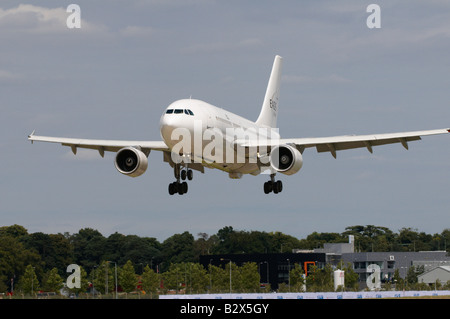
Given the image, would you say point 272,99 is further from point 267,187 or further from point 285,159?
point 285,159

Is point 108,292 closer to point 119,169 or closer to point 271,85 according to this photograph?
point 271,85

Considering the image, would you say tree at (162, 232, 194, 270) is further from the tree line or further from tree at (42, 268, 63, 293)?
tree at (42, 268, 63, 293)

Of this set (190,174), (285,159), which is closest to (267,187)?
(285,159)

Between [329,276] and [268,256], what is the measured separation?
20.2 m

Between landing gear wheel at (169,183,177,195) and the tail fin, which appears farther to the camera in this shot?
the tail fin

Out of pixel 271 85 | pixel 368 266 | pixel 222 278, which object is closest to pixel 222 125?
pixel 271 85

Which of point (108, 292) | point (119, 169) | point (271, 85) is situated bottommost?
point (108, 292)

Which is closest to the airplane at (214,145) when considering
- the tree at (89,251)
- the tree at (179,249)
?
the tree at (179,249)

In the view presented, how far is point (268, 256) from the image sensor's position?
576 feet

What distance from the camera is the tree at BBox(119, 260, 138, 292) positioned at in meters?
155

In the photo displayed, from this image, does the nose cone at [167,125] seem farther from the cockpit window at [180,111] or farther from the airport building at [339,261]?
the airport building at [339,261]

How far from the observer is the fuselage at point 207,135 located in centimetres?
6109

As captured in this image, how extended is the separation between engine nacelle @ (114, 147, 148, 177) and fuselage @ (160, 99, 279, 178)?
3.57 meters

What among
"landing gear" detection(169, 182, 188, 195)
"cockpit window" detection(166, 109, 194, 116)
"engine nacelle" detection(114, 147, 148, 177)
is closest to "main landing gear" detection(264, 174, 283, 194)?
"landing gear" detection(169, 182, 188, 195)
